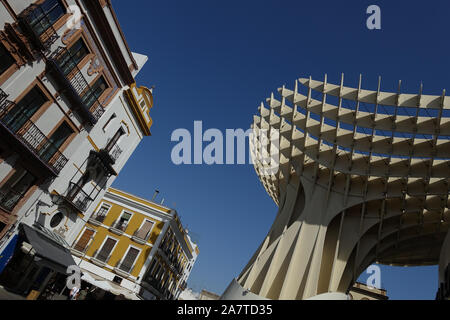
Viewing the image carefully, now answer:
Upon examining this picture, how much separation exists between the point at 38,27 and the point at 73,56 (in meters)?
A: 2.54

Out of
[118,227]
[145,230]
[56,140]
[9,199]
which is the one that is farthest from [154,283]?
[56,140]

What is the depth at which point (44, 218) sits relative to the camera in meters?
16.9

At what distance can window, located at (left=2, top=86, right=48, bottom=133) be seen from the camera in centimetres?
1366

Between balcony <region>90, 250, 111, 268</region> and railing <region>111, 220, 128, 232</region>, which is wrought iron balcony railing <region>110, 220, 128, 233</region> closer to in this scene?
railing <region>111, 220, 128, 232</region>

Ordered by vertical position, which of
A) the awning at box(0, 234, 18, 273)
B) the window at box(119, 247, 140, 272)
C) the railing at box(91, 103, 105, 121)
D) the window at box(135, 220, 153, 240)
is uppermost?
the railing at box(91, 103, 105, 121)

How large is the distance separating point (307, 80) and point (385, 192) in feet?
32.8

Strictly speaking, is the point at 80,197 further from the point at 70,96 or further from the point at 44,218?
the point at 70,96

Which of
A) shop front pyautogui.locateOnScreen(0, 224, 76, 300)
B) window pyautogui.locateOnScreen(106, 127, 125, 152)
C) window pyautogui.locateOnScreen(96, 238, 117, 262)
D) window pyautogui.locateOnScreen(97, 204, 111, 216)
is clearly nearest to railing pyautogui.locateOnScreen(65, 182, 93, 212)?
shop front pyautogui.locateOnScreen(0, 224, 76, 300)

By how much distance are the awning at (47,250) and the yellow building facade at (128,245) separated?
9683mm

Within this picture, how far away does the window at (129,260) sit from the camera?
29742mm

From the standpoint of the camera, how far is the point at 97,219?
32219 millimetres

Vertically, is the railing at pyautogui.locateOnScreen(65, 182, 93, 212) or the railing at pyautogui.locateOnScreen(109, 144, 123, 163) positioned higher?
the railing at pyautogui.locateOnScreen(109, 144, 123, 163)

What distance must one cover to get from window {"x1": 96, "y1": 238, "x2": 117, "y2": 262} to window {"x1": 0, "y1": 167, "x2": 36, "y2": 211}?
17.0 meters
